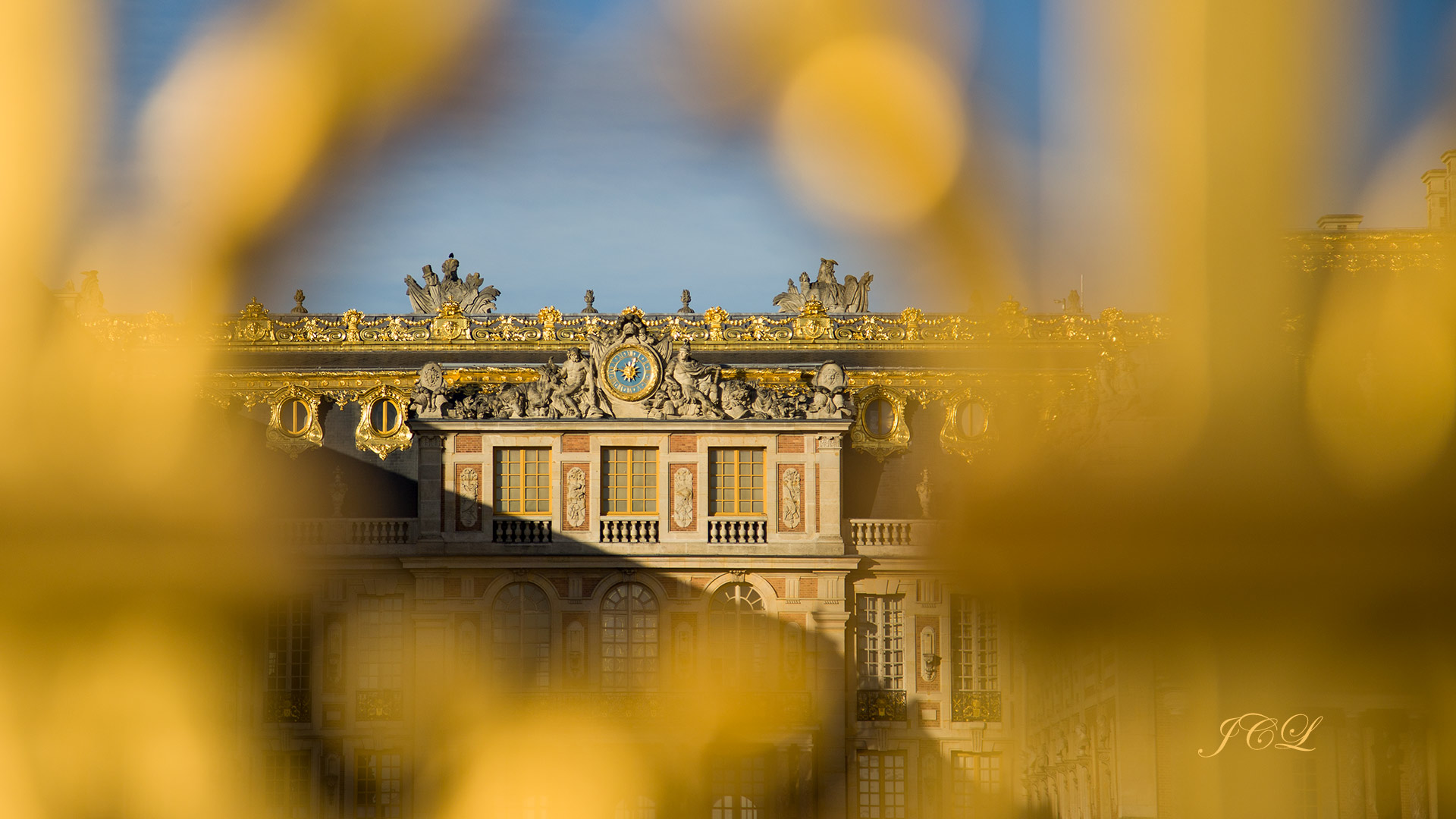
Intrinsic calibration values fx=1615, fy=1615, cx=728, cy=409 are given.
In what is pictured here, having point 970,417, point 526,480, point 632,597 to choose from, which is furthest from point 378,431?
point 970,417

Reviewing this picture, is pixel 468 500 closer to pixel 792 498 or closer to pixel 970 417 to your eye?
pixel 792 498

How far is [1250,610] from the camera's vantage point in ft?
39.2

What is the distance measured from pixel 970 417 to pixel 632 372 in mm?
8137

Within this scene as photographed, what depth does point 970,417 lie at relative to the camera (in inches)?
1511

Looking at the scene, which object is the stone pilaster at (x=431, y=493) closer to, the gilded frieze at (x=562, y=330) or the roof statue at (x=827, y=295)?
the gilded frieze at (x=562, y=330)

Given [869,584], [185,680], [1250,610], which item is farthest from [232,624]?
[1250,610]

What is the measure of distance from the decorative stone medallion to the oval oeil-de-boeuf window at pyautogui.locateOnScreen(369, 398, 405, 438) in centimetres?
550

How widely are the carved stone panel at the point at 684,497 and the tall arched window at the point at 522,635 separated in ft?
11.3

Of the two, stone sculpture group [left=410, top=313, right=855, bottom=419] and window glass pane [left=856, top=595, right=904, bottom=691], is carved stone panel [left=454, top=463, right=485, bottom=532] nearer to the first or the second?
stone sculpture group [left=410, top=313, right=855, bottom=419]

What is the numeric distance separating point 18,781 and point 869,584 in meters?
21.8

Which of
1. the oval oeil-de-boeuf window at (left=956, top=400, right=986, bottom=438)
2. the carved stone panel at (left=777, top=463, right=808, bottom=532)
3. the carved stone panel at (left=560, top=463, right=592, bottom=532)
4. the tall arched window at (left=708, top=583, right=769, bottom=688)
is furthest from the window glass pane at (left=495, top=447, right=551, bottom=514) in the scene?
the oval oeil-de-boeuf window at (left=956, top=400, right=986, bottom=438)

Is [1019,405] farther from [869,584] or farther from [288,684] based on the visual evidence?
[288,684]

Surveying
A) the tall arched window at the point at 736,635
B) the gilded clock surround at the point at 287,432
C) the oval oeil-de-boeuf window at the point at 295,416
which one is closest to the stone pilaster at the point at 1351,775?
the tall arched window at the point at 736,635

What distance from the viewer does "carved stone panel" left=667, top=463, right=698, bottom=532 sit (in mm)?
36500
